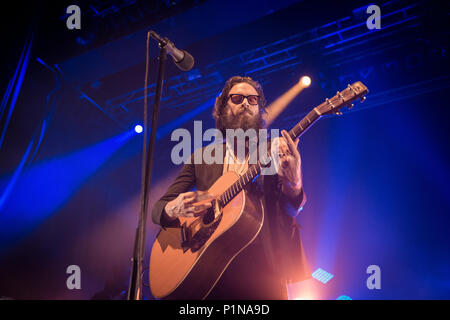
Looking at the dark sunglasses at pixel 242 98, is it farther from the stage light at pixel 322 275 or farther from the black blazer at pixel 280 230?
the stage light at pixel 322 275

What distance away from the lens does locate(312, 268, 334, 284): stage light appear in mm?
5492

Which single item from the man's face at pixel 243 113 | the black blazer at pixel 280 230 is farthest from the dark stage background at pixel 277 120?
the black blazer at pixel 280 230

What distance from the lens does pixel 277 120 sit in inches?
253

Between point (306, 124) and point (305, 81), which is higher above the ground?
point (305, 81)

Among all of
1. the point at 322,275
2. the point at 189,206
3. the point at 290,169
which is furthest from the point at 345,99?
the point at 322,275

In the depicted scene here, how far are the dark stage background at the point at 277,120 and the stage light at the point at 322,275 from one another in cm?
10

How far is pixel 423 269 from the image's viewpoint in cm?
511

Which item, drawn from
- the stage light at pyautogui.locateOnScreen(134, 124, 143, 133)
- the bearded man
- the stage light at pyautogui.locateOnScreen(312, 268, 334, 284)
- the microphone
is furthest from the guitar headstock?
the stage light at pyautogui.locateOnScreen(134, 124, 143, 133)

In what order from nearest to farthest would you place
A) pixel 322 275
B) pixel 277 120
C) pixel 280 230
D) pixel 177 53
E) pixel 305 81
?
1. pixel 280 230
2. pixel 177 53
3. pixel 322 275
4. pixel 305 81
5. pixel 277 120

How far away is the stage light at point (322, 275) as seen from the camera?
5.49 meters

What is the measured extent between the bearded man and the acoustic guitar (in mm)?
60

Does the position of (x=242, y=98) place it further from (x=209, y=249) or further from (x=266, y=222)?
(x=209, y=249)

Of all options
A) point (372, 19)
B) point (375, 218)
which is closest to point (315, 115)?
point (372, 19)

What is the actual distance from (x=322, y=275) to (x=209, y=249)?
13.9ft
